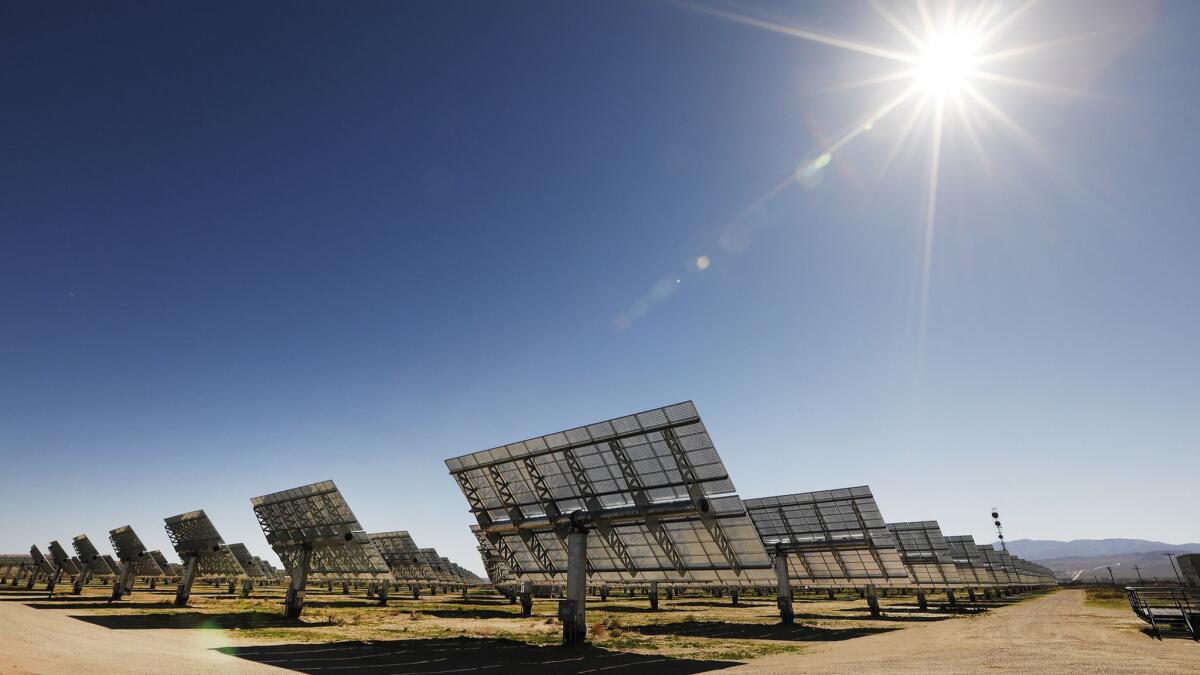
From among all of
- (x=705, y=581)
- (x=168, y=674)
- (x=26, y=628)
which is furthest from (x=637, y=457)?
(x=26, y=628)

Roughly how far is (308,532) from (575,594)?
24.8 meters

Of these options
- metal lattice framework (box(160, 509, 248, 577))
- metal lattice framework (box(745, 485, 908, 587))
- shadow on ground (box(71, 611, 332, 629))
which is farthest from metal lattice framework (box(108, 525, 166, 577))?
metal lattice framework (box(745, 485, 908, 587))

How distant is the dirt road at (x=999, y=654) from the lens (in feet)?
61.9

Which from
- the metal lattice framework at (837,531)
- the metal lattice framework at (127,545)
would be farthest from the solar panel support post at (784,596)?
the metal lattice framework at (127,545)

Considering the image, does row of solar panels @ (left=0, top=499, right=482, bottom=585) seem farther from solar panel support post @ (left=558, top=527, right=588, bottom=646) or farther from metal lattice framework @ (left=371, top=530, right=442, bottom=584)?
solar panel support post @ (left=558, top=527, right=588, bottom=646)

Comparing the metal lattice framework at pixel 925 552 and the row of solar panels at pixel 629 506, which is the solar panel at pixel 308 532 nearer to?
the row of solar panels at pixel 629 506

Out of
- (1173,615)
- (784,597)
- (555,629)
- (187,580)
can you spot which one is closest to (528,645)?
(555,629)

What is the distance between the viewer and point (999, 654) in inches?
907

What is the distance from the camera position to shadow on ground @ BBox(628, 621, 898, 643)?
31.2 m

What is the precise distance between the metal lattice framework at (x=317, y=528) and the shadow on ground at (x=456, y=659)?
13318 millimetres

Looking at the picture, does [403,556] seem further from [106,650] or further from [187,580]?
[106,650]

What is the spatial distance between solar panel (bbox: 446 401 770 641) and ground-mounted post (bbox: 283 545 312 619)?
17114 millimetres

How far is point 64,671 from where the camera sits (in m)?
15.5

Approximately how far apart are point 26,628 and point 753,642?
125 ft
